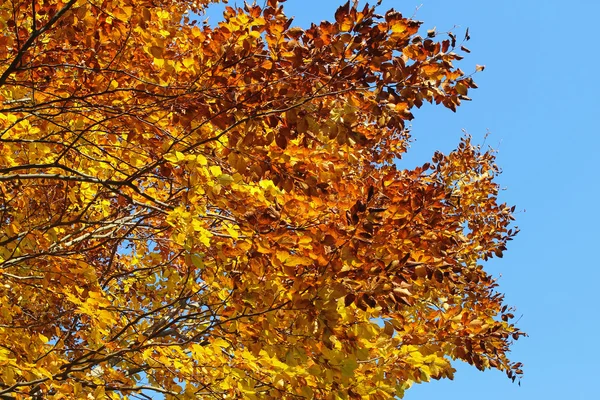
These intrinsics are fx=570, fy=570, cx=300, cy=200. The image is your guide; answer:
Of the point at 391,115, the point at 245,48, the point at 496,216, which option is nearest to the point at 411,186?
the point at 391,115

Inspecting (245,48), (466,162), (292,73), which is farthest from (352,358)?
(466,162)

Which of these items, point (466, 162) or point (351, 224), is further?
point (466, 162)

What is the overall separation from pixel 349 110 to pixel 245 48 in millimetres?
706

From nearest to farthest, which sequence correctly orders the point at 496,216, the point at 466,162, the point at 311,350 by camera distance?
the point at 311,350
the point at 496,216
the point at 466,162

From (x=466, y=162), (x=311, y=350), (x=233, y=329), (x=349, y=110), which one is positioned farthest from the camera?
(x=466, y=162)

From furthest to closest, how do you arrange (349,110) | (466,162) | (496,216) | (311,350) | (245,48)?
1. (466,162)
2. (496,216)
3. (311,350)
4. (245,48)
5. (349,110)

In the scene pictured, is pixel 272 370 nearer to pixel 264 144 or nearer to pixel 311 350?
pixel 311 350

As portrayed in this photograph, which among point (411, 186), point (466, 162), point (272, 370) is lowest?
point (272, 370)

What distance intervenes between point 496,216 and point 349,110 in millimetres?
5975

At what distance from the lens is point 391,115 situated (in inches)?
121

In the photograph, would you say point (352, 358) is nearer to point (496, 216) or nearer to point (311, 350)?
point (311, 350)

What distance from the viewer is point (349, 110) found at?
299 centimetres

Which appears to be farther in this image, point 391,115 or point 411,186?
point 411,186

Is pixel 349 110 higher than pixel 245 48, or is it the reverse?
pixel 245 48
